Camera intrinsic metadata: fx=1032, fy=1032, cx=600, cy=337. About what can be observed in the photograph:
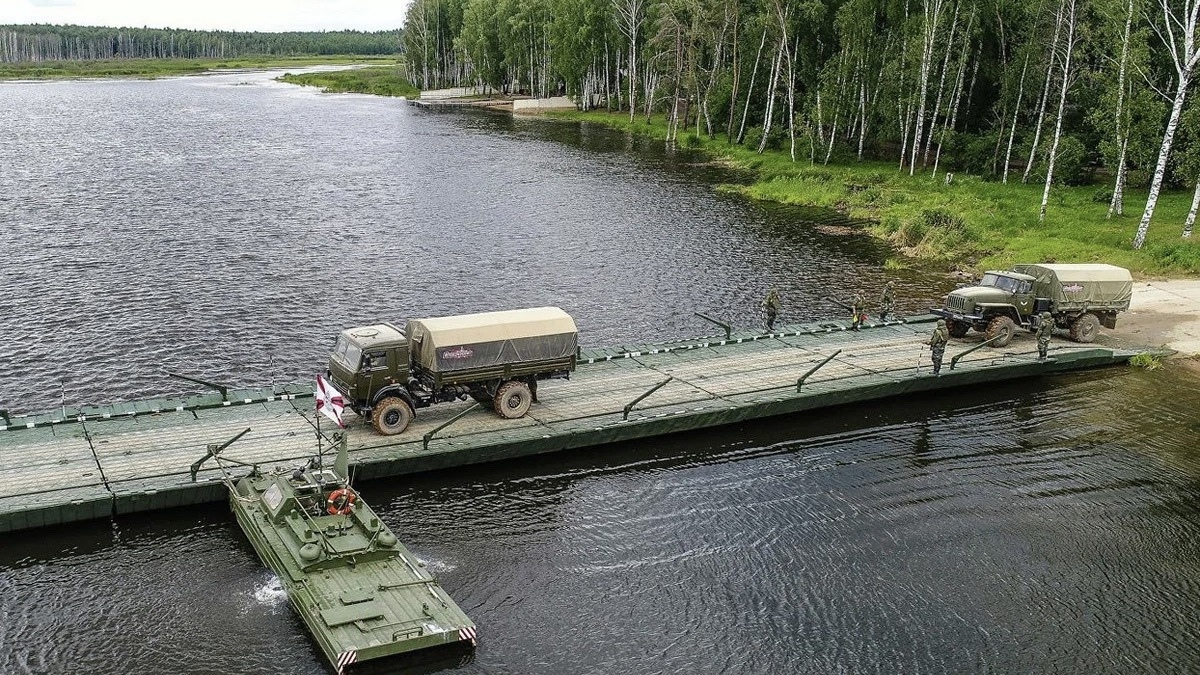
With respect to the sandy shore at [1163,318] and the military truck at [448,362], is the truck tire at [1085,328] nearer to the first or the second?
the sandy shore at [1163,318]

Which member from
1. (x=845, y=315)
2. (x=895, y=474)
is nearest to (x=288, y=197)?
(x=845, y=315)

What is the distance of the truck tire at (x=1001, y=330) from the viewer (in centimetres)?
4184

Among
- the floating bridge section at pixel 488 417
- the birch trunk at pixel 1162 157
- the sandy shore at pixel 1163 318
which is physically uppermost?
the birch trunk at pixel 1162 157

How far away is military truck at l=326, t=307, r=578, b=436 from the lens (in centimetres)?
3044

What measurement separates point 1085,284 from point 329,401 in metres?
31.1

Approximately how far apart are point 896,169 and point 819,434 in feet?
187

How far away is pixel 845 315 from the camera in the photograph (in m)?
49.9

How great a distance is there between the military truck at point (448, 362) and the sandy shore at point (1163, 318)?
88.4 feet

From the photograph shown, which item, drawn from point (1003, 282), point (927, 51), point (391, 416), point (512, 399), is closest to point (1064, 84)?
point (927, 51)

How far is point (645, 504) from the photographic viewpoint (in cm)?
2992

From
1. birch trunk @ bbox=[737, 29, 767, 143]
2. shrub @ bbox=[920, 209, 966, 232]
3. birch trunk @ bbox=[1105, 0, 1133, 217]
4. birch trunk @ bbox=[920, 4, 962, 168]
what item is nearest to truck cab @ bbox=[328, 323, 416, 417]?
shrub @ bbox=[920, 209, 966, 232]

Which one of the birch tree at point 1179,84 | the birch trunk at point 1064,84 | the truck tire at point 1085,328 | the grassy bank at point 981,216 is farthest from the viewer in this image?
the birch trunk at point 1064,84

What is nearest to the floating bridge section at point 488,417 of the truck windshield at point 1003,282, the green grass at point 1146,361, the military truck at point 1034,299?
the green grass at point 1146,361

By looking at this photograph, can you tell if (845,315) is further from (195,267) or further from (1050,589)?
(195,267)
